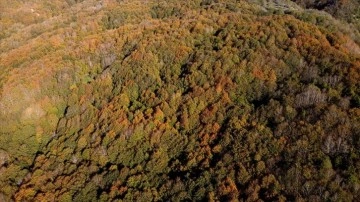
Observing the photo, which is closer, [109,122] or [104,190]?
[104,190]

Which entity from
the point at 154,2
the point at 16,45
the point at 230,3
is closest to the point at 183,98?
the point at 230,3

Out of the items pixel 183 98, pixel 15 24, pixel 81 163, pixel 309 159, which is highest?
pixel 309 159

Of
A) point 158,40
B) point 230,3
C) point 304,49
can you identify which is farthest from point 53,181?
point 230,3

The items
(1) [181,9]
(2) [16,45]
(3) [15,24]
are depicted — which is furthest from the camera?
(3) [15,24]

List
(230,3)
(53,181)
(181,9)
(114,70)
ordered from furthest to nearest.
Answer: (181,9), (230,3), (114,70), (53,181)

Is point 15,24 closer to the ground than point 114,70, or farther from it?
closer to the ground

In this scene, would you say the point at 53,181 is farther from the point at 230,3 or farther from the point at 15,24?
the point at 15,24

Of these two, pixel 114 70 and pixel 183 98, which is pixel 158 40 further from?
pixel 183 98
